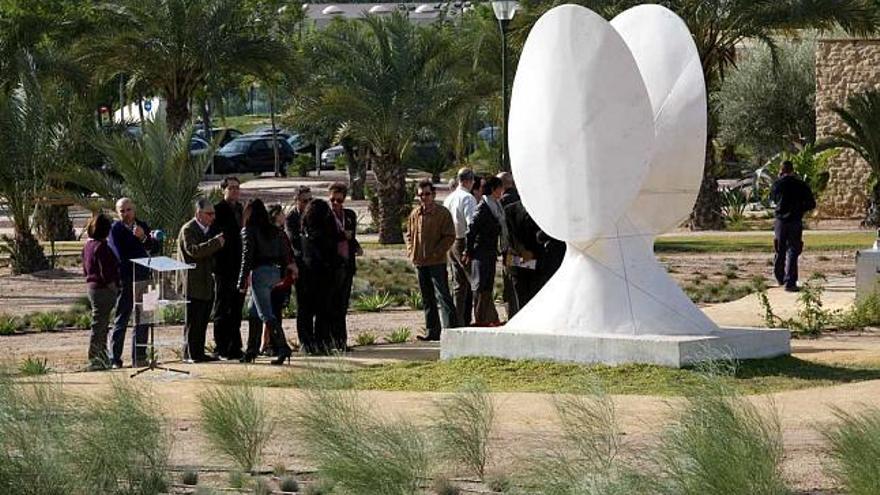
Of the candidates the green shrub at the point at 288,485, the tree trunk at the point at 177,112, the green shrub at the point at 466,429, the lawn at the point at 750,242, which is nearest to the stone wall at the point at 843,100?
the lawn at the point at 750,242

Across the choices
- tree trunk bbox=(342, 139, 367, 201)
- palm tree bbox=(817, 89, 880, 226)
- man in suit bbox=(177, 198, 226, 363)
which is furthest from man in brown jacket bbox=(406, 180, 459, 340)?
tree trunk bbox=(342, 139, 367, 201)

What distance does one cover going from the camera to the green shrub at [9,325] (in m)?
22.3

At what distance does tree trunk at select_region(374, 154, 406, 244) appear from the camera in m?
36.6

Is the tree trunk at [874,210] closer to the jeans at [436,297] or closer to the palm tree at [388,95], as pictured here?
the palm tree at [388,95]

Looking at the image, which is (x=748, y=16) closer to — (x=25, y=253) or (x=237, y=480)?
(x=25, y=253)

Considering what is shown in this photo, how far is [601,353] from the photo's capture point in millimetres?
16328

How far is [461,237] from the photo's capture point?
65.5 feet

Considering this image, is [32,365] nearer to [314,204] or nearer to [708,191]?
[314,204]

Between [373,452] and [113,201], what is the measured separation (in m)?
18.1

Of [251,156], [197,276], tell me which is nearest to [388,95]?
[197,276]

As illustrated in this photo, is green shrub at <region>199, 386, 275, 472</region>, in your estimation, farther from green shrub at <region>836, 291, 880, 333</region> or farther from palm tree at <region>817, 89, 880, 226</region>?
palm tree at <region>817, 89, 880, 226</region>

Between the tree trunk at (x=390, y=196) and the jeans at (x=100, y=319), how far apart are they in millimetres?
18401

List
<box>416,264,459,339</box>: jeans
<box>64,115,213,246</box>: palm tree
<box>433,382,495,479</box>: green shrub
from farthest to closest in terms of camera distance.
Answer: <box>64,115,213,246</box>: palm tree, <box>416,264,459,339</box>: jeans, <box>433,382,495,479</box>: green shrub

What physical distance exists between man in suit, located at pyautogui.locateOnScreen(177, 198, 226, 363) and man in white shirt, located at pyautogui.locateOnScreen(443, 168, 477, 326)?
8.63 ft
